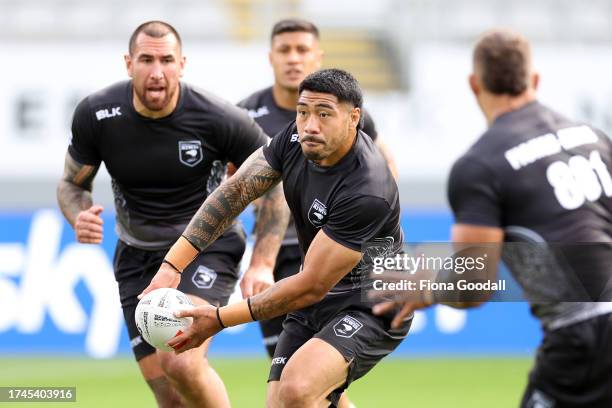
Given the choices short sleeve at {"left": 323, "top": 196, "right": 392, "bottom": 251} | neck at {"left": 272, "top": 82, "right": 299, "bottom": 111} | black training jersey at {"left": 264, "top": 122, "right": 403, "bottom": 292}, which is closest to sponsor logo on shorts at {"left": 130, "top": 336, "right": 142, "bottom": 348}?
black training jersey at {"left": 264, "top": 122, "right": 403, "bottom": 292}

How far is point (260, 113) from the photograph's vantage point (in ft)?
30.8

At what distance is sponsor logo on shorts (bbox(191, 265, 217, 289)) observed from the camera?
26.0 feet

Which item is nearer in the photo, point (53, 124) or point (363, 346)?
point (363, 346)

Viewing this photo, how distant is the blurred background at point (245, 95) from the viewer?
13867 millimetres

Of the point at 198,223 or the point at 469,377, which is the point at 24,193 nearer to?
the point at 469,377

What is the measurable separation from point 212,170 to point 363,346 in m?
1.99

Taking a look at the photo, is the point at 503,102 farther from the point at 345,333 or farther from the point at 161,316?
the point at 161,316

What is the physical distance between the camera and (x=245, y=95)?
1806 cm

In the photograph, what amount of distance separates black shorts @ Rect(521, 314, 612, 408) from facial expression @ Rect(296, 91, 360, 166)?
1.68m

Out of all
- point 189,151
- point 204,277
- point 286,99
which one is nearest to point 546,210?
point 204,277

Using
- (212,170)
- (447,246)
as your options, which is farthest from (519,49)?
(212,170)

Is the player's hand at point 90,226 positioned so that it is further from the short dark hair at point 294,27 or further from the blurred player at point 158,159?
the short dark hair at point 294,27

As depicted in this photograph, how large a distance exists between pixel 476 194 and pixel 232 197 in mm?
1993

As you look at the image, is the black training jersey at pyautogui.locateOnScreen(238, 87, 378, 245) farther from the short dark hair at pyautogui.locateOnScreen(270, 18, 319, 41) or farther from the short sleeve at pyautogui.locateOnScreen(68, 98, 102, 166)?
the short sleeve at pyautogui.locateOnScreen(68, 98, 102, 166)
